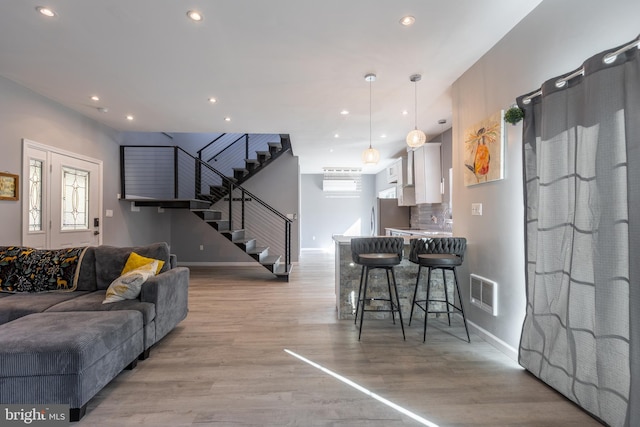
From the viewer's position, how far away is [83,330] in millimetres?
1891

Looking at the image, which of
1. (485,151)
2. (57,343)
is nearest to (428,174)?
(485,151)

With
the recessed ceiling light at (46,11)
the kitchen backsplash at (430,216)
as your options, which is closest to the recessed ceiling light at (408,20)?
the recessed ceiling light at (46,11)

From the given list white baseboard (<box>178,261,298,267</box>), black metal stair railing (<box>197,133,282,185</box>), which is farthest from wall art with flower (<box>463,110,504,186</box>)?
white baseboard (<box>178,261,298,267</box>)

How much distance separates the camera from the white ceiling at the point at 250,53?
2238 mm

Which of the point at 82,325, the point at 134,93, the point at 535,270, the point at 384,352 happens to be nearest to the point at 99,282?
the point at 82,325

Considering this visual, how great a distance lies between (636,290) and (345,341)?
6.94ft

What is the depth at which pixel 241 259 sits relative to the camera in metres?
7.07

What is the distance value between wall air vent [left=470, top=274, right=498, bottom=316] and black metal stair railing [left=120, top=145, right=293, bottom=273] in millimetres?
4076

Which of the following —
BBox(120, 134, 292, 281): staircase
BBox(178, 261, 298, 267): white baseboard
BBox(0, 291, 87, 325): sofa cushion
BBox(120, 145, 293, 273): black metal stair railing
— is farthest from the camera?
BBox(178, 261, 298, 267): white baseboard

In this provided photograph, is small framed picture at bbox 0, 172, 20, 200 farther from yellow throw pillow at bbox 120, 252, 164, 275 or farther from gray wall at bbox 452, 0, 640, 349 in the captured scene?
gray wall at bbox 452, 0, 640, 349

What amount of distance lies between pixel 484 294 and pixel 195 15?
3.56 metres

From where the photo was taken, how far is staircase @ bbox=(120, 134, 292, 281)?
609 cm

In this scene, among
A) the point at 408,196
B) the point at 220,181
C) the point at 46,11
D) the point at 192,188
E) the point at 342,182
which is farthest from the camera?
the point at 342,182

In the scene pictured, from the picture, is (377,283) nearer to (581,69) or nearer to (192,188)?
(581,69)
